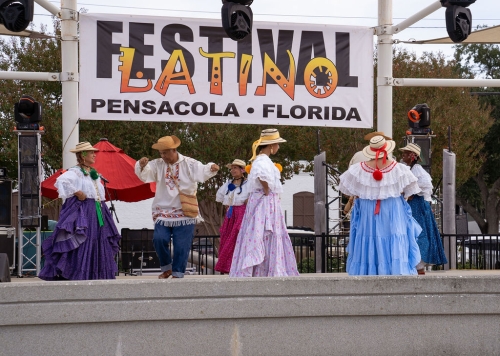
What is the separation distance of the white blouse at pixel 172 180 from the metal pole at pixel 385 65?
3960mm

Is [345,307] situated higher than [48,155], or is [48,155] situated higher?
[48,155]

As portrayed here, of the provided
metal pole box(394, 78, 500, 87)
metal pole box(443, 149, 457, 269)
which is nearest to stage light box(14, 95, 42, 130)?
metal pole box(394, 78, 500, 87)

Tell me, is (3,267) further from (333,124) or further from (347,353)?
(333,124)

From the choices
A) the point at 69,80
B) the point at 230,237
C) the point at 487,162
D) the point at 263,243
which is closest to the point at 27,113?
the point at 69,80

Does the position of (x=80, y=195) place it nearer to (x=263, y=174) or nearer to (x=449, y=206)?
(x=263, y=174)

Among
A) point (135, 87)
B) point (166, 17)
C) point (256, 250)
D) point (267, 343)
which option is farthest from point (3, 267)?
point (166, 17)

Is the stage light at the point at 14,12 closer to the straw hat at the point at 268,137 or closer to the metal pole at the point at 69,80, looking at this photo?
the metal pole at the point at 69,80

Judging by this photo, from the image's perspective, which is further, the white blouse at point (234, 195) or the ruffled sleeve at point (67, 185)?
the white blouse at point (234, 195)

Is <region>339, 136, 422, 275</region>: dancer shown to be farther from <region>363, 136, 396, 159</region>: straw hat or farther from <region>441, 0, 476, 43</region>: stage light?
<region>441, 0, 476, 43</region>: stage light

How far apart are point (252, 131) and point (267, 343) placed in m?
17.0

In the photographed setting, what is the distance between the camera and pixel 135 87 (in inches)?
474

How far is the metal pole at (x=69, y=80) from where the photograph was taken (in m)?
11.9

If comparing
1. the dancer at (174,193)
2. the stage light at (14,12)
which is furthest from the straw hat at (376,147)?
the stage light at (14,12)

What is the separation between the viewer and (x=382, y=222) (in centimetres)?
892
